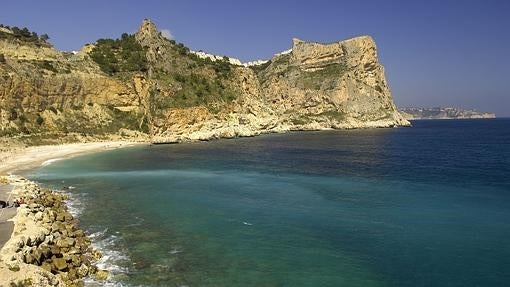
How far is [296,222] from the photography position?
1183 inches

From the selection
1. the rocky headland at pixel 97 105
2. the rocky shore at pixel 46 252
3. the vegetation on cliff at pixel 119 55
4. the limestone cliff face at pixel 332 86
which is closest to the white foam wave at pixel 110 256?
the rocky shore at pixel 46 252

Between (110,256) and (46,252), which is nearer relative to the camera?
(46,252)

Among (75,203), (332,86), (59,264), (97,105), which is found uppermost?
(332,86)

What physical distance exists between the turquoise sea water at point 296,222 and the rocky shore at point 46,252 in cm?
123

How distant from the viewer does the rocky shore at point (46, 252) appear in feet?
59.7

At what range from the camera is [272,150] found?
270 ft

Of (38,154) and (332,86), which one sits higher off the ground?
(332,86)

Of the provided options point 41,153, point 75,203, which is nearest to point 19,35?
point 41,153

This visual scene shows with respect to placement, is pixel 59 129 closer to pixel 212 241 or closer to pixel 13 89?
pixel 13 89

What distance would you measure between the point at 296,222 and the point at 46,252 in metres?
15.4

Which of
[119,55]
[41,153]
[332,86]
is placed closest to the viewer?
Answer: [41,153]

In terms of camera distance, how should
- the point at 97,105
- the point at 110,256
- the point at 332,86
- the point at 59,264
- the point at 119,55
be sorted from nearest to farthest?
1. the point at 59,264
2. the point at 110,256
3. the point at 97,105
4. the point at 119,55
5. the point at 332,86

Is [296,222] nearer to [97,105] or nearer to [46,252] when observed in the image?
[46,252]

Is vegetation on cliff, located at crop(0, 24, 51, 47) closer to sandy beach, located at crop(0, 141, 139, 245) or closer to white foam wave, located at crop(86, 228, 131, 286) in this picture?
sandy beach, located at crop(0, 141, 139, 245)
